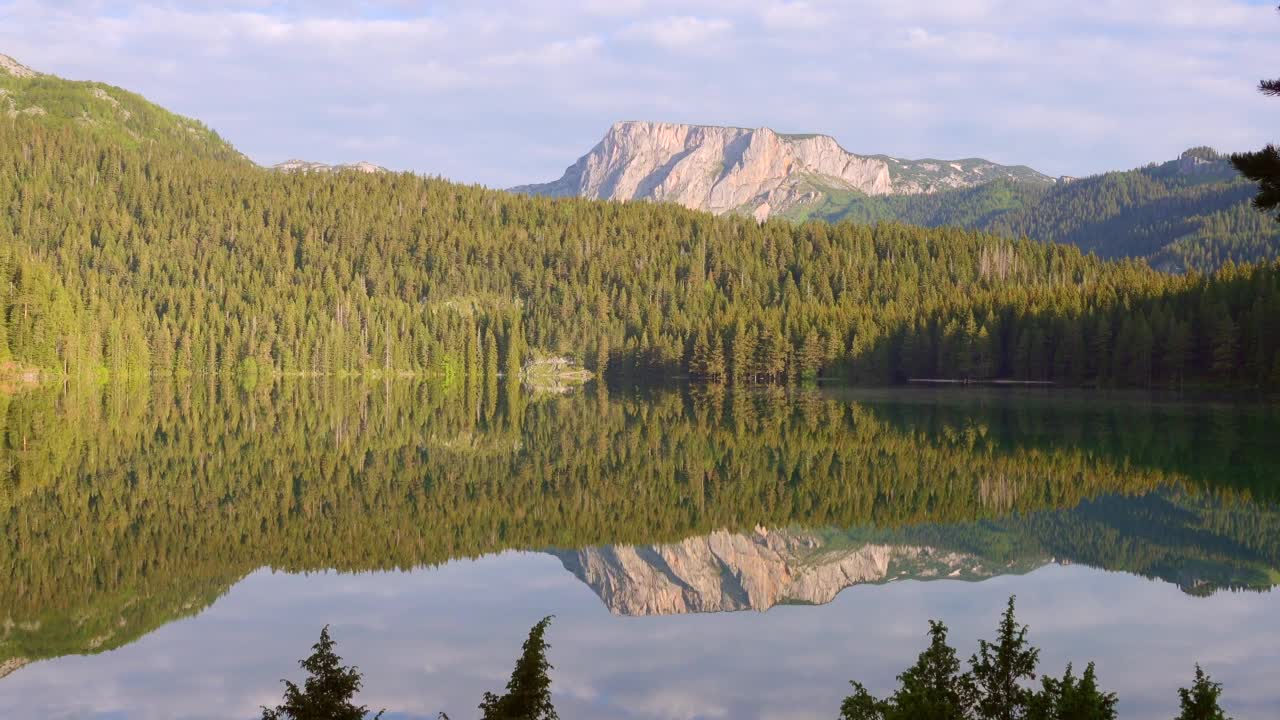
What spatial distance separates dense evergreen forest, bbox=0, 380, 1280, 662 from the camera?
2788 centimetres

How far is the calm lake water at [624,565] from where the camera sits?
65.1 ft

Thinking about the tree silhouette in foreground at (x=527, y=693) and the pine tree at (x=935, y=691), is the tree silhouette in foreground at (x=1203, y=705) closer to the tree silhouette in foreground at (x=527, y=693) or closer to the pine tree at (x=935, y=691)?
the pine tree at (x=935, y=691)

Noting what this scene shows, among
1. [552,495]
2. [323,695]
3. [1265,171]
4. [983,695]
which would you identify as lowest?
[552,495]

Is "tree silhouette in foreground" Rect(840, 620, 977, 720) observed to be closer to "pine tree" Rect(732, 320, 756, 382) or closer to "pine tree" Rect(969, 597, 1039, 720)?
"pine tree" Rect(969, 597, 1039, 720)

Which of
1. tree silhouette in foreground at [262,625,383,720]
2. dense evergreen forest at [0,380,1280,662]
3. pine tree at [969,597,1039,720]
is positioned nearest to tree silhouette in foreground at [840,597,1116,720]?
pine tree at [969,597,1039,720]

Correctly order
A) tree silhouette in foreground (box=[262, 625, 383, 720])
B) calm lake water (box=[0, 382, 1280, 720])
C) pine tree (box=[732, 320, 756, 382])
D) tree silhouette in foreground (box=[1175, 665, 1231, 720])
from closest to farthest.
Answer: tree silhouette in foreground (box=[1175, 665, 1231, 720]) < tree silhouette in foreground (box=[262, 625, 383, 720]) < calm lake water (box=[0, 382, 1280, 720]) < pine tree (box=[732, 320, 756, 382])

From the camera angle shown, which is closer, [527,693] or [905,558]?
[527,693]

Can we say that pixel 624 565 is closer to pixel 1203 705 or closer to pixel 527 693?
pixel 527 693

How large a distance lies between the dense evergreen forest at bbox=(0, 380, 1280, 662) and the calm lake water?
0.17 m

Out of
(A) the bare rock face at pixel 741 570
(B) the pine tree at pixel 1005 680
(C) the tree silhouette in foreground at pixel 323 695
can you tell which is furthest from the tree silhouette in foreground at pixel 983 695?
(A) the bare rock face at pixel 741 570

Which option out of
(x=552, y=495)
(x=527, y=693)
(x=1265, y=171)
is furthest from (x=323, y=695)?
(x=552, y=495)

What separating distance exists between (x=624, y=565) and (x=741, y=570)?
3113 millimetres

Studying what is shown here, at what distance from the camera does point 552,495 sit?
40406 mm

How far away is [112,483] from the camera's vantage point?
3988 centimetres
